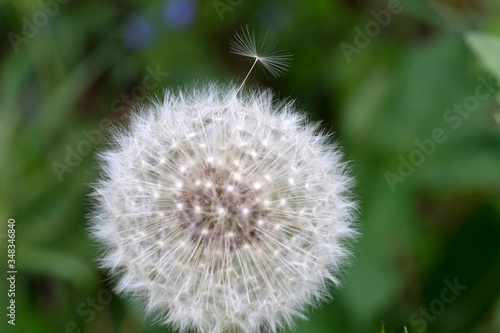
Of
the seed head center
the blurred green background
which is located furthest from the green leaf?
the seed head center

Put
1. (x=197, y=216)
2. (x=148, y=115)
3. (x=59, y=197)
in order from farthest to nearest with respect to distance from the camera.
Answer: (x=59, y=197), (x=148, y=115), (x=197, y=216)

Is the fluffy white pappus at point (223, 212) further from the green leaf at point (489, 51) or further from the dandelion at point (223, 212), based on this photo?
the green leaf at point (489, 51)

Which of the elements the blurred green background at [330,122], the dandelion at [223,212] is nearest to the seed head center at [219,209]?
the dandelion at [223,212]

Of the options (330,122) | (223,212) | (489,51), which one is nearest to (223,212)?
(223,212)

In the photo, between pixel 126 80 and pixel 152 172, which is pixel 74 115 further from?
pixel 152 172

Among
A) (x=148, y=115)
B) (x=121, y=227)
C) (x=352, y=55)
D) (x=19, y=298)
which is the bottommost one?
(x=19, y=298)

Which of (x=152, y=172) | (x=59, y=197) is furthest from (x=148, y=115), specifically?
(x=59, y=197)

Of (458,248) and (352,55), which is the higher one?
(352,55)
